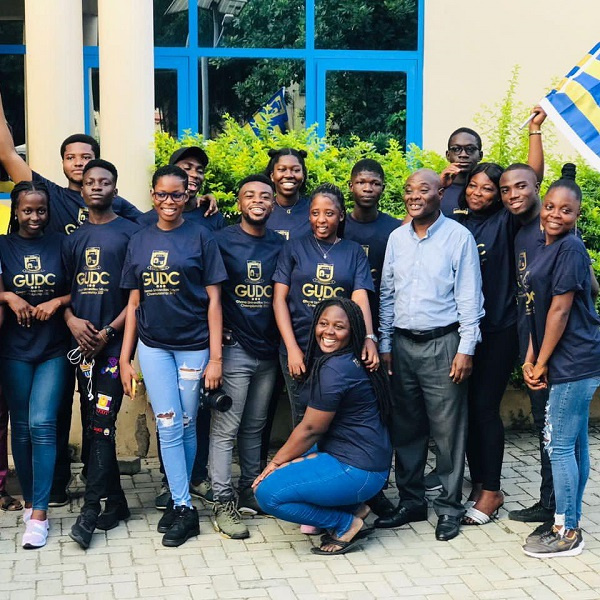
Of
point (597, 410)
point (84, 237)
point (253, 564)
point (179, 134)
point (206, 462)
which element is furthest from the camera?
point (179, 134)

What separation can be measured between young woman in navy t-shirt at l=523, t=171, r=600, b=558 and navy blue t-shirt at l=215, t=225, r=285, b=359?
4.90 feet

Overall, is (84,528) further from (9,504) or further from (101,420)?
(9,504)

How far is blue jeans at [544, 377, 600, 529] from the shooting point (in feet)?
18.7

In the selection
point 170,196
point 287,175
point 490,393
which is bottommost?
point 490,393

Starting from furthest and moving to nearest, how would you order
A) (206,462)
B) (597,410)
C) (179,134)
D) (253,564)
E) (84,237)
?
(179,134)
(597,410)
(206,462)
(84,237)
(253,564)

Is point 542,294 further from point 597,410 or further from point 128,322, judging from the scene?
point 597,410

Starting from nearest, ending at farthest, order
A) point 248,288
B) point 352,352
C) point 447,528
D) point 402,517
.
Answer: point 352,352 < point 447,528 < point 248,288 < point 402,517

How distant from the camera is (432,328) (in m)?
6.09

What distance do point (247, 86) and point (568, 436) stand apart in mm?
6810

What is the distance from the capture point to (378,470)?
19.2 feet

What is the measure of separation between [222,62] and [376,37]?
5.67 ft

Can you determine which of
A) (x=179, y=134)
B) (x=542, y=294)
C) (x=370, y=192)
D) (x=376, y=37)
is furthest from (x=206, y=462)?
(x=376, y=37)

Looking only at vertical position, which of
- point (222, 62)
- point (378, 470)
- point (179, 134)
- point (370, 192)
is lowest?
point (378, 470)

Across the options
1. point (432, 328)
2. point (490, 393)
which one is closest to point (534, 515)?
point (490, 393)
